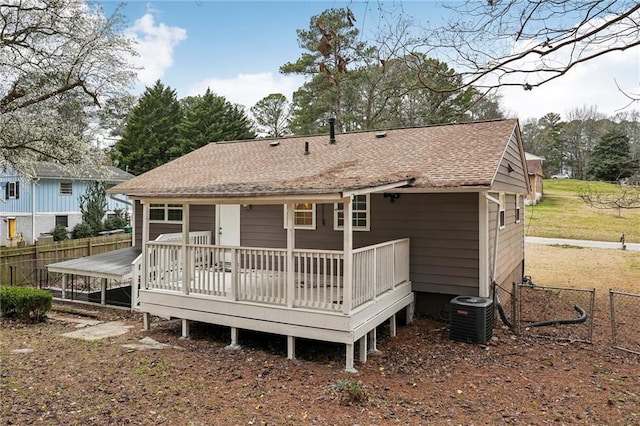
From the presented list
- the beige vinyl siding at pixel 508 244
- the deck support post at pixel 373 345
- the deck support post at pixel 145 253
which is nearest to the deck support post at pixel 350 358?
the deck support post at pixel 373 345

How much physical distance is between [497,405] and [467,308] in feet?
8.58

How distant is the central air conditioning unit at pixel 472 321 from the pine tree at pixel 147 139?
3019 cm

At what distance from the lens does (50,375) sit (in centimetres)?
543

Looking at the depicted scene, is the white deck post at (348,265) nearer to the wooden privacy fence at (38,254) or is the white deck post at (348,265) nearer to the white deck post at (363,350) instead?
the white deck post at (363,350)

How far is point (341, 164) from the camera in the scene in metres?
10.1

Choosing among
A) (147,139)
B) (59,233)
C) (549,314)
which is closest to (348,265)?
(549,314)

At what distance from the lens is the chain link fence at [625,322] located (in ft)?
24.1

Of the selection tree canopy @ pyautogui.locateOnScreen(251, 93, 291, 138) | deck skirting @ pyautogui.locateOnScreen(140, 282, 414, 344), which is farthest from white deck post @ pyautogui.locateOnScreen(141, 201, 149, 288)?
tree canopy @ pyautogui.locateOnScreen(251, 93, 291, 138)

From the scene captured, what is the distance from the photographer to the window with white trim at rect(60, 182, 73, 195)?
21953 mm

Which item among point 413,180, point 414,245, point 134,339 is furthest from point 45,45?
point 414,245

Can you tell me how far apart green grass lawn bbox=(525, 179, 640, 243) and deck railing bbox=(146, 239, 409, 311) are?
17.9 m

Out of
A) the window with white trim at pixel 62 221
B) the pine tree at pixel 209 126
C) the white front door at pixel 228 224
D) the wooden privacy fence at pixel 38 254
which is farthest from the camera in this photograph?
the pine tree at pixel 209 126

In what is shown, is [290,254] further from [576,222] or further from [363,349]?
[576,222]

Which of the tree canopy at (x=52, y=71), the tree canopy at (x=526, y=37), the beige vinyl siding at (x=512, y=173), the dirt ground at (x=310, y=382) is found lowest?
the dirt ground at (x=310, y=382)
